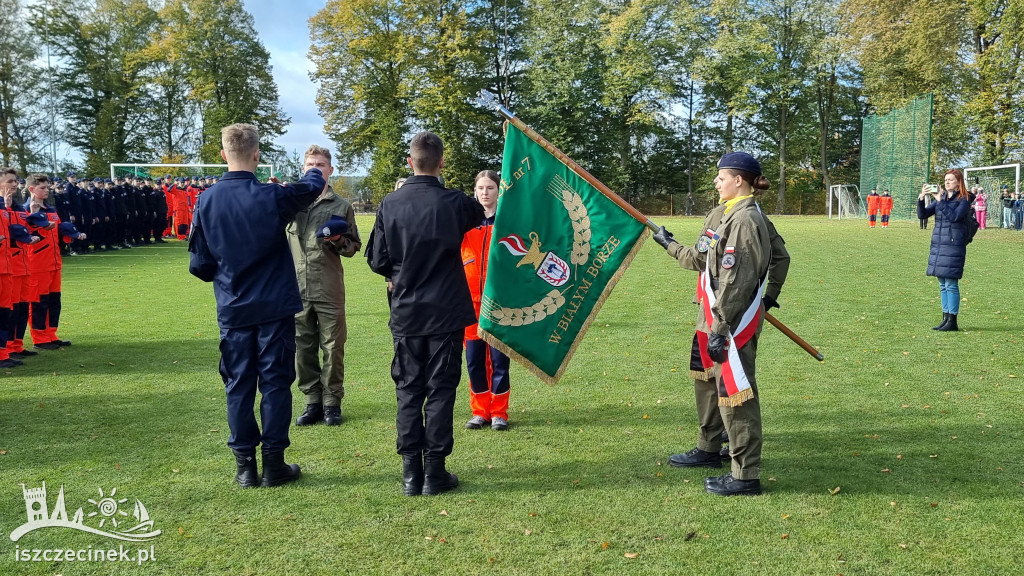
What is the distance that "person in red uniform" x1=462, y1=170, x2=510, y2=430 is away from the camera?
5.92 m

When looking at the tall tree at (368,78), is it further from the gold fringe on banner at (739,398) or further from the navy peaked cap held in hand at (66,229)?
the gold fringe on banner at (739,398)

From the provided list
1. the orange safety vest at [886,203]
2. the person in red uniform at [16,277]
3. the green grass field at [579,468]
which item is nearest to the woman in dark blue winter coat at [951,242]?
the green grass field at [579,468]

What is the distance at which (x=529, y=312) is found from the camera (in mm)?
5160

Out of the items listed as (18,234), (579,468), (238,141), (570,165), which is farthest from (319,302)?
(18,234)

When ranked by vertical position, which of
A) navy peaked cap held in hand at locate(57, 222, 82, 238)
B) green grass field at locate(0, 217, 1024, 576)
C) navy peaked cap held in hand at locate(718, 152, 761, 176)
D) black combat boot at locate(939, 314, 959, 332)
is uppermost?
navy peaked cap held in hand at locate(718, 152, 761, 176)

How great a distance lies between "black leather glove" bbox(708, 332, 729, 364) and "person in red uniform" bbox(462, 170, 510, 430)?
6.80 feet

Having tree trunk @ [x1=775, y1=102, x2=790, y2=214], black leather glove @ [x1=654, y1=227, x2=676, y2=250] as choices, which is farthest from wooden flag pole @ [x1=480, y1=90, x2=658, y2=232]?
tree trunk @ [x1=775, y1=102, x2=790, y2=214]

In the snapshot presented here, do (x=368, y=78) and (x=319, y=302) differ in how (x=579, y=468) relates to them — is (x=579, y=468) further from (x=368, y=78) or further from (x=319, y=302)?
(x=368, y=78)

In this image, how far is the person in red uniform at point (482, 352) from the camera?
592 centimetres

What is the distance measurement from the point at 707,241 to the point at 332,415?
11.5 feet

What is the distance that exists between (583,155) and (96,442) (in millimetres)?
53440

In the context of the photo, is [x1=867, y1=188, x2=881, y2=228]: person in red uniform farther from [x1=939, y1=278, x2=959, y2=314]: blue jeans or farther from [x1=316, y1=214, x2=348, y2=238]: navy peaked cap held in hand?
[x1=316, y1=214, x2=348, y2=238]: navy peaked cap held in hand

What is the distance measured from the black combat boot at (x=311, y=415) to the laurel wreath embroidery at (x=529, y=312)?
2.09 m

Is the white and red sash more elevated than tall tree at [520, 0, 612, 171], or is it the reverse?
tall tree at [520, 0, 612, 171]
